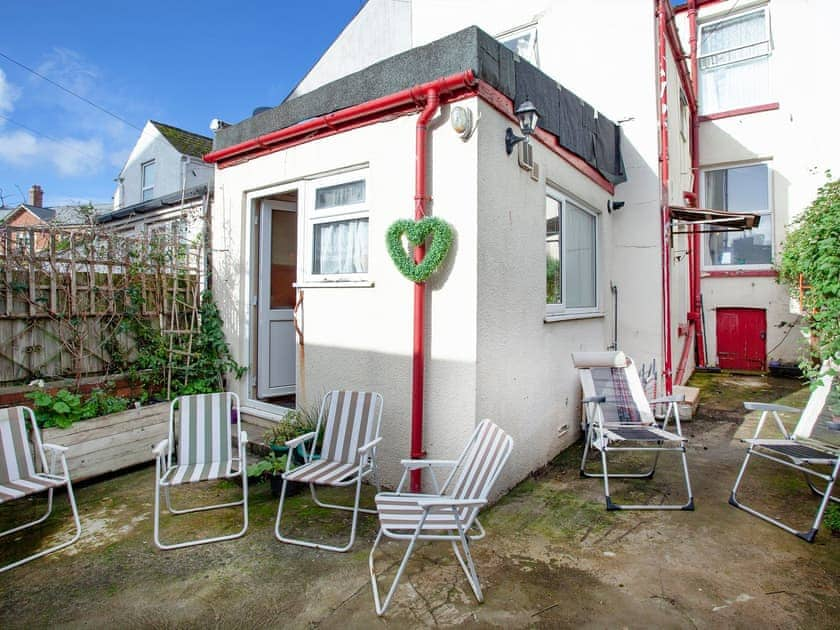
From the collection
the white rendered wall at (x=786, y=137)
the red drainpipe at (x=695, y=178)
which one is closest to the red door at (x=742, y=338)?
the white rendered wall at (x=786, y=137)

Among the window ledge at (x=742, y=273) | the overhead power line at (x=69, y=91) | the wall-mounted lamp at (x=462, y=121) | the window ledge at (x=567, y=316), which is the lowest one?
the window ledge at (x=567, y=316)

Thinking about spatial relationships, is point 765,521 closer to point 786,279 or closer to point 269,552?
point 269,552

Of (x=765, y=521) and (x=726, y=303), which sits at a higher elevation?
(x=726, y=303)

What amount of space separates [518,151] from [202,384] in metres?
4.17

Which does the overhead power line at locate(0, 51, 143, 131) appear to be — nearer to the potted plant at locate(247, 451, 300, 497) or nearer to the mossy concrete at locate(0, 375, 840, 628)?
the mossy concrete at locate(0, 375, 840, 628)

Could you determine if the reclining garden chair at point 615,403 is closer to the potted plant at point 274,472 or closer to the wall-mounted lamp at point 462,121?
the wall-mounted lamp at point 462,121

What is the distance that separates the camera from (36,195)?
85.6ft

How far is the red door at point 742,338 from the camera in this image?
995cm

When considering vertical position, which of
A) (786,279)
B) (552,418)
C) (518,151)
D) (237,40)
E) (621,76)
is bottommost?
(552,418)

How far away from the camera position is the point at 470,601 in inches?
107

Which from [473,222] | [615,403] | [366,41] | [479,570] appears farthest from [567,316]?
[366,41]

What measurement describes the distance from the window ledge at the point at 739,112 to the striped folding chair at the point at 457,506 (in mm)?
10450

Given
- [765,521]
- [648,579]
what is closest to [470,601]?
[648,579]

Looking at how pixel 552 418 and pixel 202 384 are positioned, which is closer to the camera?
pixel 552 418
